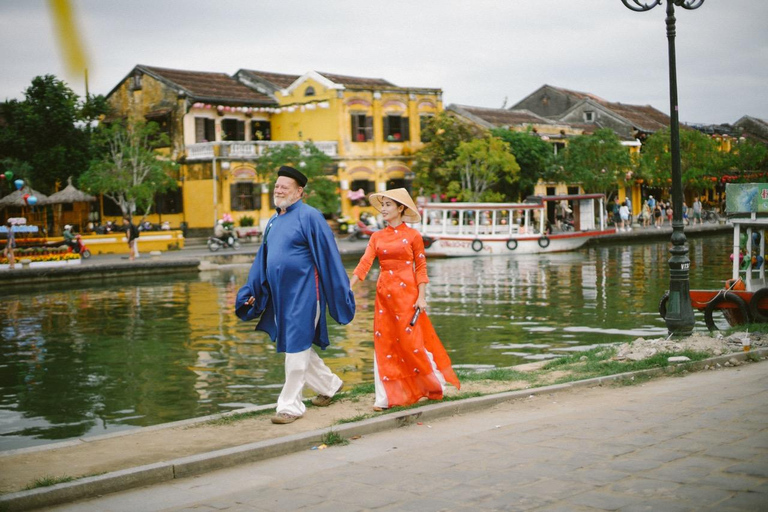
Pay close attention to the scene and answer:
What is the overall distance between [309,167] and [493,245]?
31.2 ft

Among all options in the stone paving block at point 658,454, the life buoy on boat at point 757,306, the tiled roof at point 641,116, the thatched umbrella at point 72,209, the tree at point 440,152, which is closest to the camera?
the stone paving block at point 658,454

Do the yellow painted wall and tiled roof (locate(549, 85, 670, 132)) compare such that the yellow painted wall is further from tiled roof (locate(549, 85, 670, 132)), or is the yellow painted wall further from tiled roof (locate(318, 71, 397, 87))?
tiled roof (locate(549, 85, 670, 132))

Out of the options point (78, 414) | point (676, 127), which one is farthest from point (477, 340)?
point (78, 414)

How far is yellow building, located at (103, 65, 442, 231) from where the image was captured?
39094mm

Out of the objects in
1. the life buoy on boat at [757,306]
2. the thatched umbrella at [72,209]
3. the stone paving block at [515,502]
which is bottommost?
the stone paving block at [515,502]

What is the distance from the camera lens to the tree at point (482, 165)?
39.7 meters

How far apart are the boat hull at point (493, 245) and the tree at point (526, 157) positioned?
9.76 metres

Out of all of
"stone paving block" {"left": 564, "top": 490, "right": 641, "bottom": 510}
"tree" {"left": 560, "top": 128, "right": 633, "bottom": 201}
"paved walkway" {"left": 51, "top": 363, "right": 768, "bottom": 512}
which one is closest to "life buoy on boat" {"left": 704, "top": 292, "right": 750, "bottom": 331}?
"paved walkway" {"left": 51, "top": 363, "right": 768, "bottom": 512}

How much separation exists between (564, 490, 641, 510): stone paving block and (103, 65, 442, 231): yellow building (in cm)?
3528

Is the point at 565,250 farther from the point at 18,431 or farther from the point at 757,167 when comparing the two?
the point at 18,431

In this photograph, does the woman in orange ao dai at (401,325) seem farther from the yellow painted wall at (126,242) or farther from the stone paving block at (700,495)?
the yellow painted wall at (126,242)

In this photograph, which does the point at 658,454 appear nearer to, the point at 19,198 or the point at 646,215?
the point at 19,198

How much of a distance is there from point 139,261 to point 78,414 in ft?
65.5

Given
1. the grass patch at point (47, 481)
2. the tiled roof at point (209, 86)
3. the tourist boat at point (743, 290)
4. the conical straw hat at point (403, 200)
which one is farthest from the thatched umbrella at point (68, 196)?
the grass patch at point (47, 481)
